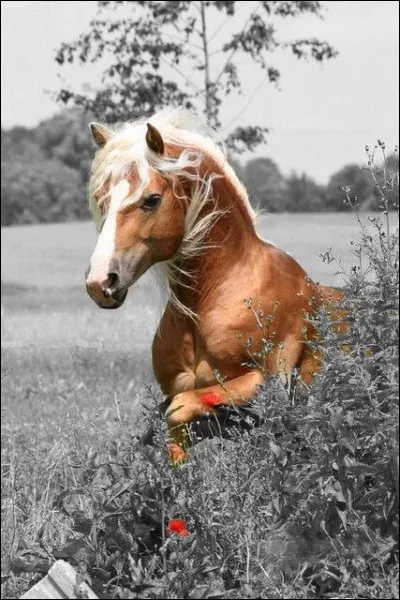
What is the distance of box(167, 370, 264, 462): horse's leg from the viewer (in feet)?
14.4

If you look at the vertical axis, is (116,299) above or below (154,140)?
below

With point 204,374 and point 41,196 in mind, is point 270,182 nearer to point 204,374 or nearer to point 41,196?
point 41,196

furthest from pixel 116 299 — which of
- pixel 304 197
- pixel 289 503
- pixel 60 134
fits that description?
pixel 60 134

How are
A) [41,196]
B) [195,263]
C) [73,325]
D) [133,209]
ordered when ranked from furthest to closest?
[41,196] < [73,325] < [195,263] < [133,209]

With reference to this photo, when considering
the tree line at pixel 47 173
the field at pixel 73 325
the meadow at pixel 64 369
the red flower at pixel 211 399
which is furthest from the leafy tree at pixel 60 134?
the red flower at pixel 211 399

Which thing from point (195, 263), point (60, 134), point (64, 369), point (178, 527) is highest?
point (195, 263)

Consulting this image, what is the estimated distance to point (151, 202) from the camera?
444 centimetres

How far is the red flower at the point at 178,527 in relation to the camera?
4020 millimetres

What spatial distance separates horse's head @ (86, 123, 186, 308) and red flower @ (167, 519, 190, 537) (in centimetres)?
78

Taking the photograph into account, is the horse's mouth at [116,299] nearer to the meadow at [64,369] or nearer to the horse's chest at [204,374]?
the meadow at [64,369]

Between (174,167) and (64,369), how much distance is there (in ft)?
25.4

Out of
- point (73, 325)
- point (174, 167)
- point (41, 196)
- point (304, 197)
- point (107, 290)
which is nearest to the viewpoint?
point (107, 290)

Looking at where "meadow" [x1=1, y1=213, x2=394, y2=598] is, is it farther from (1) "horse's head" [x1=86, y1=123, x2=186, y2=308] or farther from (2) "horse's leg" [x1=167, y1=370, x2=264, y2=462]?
(1) "horse's head" [x1=86, y1=123, x2=186, y2=308]

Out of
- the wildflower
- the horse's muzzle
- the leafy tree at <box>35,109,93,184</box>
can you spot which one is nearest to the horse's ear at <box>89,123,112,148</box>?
the horse's muzzle
